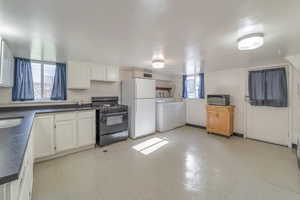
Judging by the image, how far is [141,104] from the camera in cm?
412

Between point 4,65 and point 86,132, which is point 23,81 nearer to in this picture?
point 4,65

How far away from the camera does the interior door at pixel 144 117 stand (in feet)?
13.3

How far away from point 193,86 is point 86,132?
4.31m

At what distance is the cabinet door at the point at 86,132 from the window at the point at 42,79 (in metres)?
1.16

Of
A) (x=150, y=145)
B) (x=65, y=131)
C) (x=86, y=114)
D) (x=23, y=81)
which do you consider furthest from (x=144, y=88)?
(x=23, y=81)

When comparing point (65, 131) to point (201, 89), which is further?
point (201, 89)

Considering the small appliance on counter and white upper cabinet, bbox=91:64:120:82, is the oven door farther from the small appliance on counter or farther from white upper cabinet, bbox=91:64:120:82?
white upper cabinet, bbox=91:64:120:82

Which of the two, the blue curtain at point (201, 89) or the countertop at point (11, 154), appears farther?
the blue curtain at point (201, 89)

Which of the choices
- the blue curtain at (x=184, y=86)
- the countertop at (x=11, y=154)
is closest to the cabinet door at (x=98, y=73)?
the countertop at (x=11, y=154)

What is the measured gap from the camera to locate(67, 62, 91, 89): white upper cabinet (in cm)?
335

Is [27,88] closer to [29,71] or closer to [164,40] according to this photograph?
[29,71]

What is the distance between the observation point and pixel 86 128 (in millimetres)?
3266

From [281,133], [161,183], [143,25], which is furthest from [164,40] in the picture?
[281,133]

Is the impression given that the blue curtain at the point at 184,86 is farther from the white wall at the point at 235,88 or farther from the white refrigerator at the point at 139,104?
the white refrigerator at the point at 139,104
